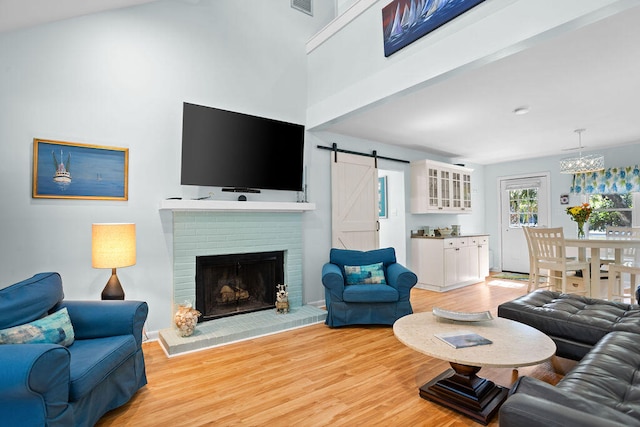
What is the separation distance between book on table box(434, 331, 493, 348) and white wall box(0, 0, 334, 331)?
2.55m

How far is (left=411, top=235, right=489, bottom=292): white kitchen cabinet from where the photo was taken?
17.0 ft

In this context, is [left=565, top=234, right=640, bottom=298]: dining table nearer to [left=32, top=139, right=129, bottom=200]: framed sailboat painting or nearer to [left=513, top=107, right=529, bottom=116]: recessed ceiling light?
[left=513, top=107, right=529, bottom=116]: recessed ceiling light

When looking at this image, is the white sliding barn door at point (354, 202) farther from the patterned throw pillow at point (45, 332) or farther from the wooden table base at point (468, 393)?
the patterned throw pillow at point (45, 332)

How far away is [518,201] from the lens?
681 centimetres

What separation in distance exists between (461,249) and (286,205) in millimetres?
3301

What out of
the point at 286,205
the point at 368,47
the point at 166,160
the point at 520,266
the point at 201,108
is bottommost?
the point at 520,266

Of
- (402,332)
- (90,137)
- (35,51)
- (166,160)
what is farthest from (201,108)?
(402,332)

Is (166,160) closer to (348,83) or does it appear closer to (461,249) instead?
(348,83)

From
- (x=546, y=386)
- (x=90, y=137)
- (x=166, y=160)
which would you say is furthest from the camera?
(x=166, y=160)

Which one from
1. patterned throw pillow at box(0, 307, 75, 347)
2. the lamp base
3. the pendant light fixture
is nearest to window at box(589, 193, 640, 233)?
the pendant light fixture

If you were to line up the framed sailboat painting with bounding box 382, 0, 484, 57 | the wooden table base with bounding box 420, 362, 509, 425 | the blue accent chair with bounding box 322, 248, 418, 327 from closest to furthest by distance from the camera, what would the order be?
the wooden table base with bounding box 420, 362, 509, 425 → the framed sailboat painting with bounding box 382, 0, 484, 57 → the blue accent chair with bounding box 322, 248, 418, 327

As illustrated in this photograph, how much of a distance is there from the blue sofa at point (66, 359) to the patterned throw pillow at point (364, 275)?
2.09m

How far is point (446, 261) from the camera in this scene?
17.0 feet

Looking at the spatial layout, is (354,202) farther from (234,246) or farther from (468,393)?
(468,393)
